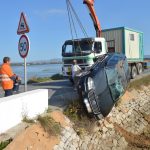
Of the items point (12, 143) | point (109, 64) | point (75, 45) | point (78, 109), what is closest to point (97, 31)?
point (75, 45)

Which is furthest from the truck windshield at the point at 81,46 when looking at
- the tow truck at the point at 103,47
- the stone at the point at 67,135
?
the stone at the point at 67,135

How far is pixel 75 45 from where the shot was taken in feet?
62.8

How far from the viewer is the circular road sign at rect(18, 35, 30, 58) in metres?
11.0

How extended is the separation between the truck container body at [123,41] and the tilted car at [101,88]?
979 centimetres

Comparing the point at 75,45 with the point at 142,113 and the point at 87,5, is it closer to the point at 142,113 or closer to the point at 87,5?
the point at 87,5

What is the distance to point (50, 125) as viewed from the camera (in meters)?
9.79

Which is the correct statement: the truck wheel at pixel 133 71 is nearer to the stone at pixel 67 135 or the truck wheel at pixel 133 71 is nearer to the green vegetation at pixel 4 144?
the stone at pixel 67 135

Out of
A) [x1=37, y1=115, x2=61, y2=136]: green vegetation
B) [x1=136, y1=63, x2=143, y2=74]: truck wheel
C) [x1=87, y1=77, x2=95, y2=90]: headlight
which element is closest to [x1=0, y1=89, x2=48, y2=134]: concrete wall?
[x1=37, y1=115, x2=61, y2=136]: green vegetation

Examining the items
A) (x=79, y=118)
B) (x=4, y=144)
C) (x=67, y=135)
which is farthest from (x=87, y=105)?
(x=4, y=144)

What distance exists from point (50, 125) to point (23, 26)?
3.39 m

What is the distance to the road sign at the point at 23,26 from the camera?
1099 cm

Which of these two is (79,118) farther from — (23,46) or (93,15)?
(93,15)

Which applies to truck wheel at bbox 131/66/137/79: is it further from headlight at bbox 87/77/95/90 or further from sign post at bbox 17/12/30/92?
sign post at bbox 17/12/30/92

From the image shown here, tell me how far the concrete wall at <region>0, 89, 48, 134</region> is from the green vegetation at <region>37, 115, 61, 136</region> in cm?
46
